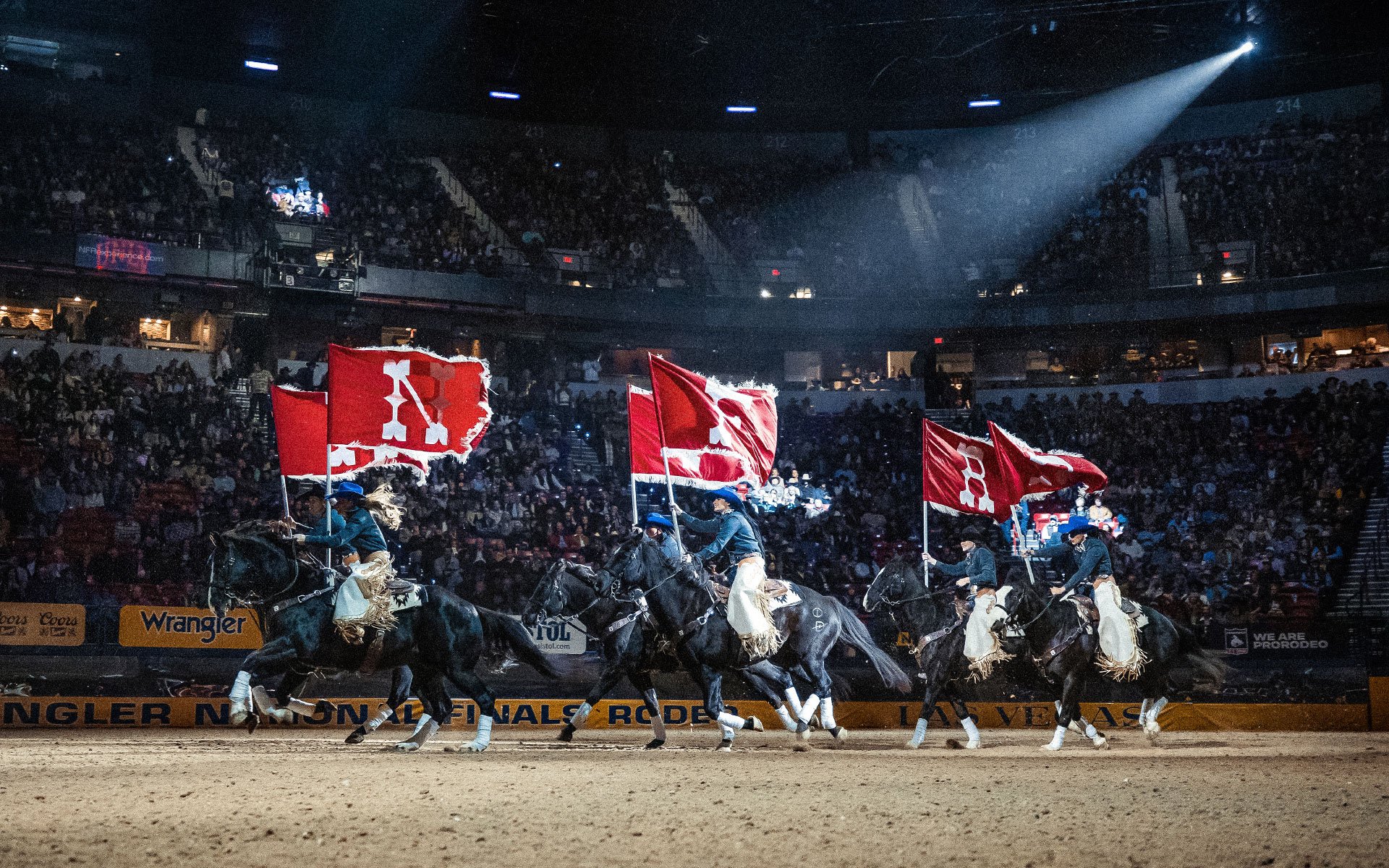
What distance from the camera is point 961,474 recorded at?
67.3 feet

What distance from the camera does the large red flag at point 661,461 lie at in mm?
17250

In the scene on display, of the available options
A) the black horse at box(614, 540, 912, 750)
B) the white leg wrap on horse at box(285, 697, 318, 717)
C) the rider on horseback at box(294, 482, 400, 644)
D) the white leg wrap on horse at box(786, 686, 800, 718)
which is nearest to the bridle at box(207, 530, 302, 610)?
the rider on horseback at box(294, 482, 400, 644)

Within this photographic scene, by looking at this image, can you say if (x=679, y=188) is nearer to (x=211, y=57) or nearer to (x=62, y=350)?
(x=211, y=57)

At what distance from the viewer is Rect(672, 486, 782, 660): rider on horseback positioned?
16.1 m

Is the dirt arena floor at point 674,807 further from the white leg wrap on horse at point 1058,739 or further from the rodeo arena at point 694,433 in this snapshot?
the white leg wrap on horse at point 1058,739

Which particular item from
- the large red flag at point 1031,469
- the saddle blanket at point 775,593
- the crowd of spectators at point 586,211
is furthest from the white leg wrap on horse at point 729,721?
the crowd of spectators at point 586,211

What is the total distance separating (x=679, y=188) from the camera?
42.7m

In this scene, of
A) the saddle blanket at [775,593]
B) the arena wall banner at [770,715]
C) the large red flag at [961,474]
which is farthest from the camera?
the large red flag at [961,474]

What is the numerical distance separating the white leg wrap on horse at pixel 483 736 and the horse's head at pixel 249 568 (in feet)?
9.40

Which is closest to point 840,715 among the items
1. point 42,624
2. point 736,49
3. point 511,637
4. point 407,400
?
point 511,637

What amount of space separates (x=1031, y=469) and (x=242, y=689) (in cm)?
1233

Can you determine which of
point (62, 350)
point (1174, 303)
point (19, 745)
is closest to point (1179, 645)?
point (19, 745)

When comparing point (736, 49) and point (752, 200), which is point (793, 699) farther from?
point (752, 200)

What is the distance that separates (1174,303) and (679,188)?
16746 mm
